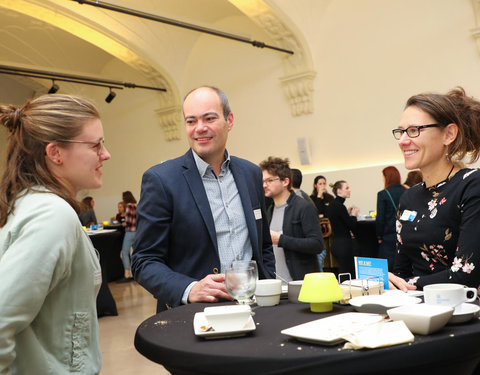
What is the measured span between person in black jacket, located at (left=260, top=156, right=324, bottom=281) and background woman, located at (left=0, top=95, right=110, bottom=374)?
2580mm

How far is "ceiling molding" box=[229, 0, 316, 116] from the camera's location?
945cm

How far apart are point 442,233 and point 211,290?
99 centimetres

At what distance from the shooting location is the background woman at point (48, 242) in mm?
1283

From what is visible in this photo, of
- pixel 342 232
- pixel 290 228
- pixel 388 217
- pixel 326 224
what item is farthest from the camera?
pixel 326 224

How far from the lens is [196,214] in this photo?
7.75 ft

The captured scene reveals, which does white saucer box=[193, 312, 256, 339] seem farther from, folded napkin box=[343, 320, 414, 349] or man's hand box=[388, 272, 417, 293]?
man's hand box=[388, 272, 417, 293]

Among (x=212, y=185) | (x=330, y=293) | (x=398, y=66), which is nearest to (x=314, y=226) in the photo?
(x=212, y=185)

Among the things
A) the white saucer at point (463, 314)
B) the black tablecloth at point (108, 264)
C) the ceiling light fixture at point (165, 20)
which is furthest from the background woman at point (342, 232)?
the white saucer at point (463, 314)

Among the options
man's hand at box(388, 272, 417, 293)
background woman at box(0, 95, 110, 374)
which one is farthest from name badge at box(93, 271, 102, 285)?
man's hand at box(388, 272, 417, 293)

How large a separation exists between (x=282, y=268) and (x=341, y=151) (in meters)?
5.89

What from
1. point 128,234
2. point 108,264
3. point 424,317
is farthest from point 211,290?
point 128,234

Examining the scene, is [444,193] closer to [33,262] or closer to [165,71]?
[33,262]

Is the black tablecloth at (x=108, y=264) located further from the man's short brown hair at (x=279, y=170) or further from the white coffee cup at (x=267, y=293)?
the white coffee cup at (x=267, y=293)

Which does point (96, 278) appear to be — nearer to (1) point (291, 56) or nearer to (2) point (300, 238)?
(2) point (300, 238)
